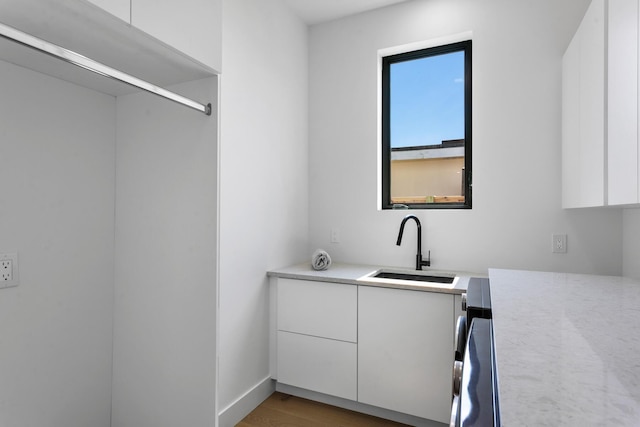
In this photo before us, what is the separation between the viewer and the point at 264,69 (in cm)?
231

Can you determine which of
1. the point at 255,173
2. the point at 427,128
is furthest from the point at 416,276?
the point at 255,173

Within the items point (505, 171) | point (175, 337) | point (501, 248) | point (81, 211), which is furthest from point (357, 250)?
point (81, 211)

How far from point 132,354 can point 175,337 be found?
Answer: 0.33m

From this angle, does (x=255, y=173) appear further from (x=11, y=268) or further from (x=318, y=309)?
(x=11, y=268)

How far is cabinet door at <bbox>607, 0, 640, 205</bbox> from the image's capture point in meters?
1.12

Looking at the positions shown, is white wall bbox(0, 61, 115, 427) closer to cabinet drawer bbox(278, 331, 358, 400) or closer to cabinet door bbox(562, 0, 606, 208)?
cabinet drawer bbox(278, 331, 358, 400)

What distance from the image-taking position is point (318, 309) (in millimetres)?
2191

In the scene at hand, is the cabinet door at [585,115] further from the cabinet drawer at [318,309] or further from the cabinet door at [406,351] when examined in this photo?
the cabinet drawer at [318,309]

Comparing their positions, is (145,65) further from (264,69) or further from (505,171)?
(505,171)

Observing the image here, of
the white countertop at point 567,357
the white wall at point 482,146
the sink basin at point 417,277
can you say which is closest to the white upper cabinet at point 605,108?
the white wall at point 482,146

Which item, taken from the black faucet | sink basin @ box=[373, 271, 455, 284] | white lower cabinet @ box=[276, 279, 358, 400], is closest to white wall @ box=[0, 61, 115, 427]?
white lower cabinet @ box=[276, 279, 358, 400]

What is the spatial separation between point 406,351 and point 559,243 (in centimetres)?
113

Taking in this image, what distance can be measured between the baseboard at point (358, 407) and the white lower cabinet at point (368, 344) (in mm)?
87

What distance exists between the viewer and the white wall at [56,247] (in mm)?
1604
